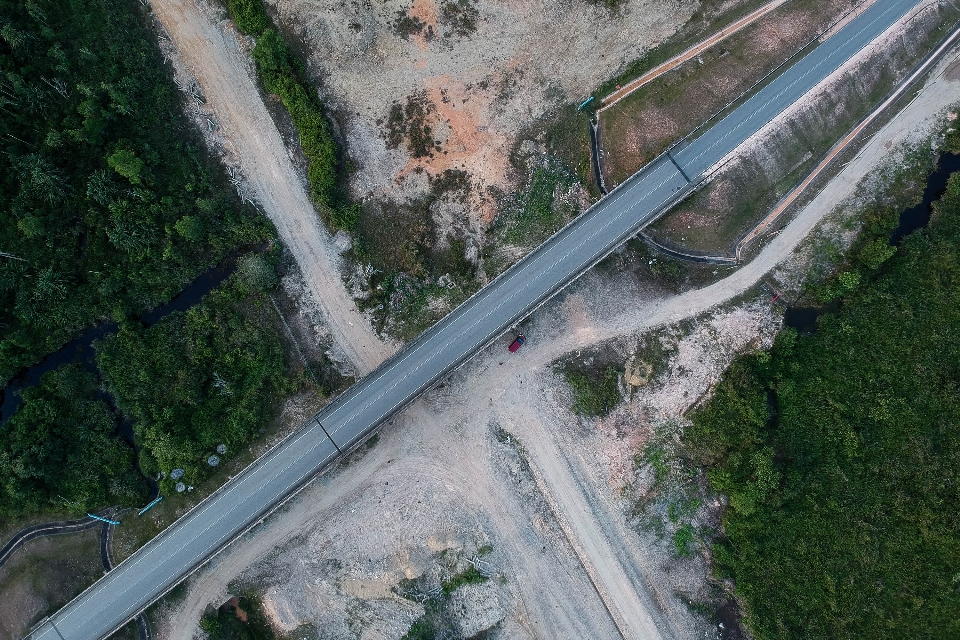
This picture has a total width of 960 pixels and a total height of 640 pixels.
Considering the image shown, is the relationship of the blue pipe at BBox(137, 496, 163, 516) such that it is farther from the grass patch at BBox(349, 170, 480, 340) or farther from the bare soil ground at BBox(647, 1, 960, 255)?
the bare soil ground at BBox(647, 1, 960, 255)

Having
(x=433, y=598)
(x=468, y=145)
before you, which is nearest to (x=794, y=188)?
(x=468, y=145)

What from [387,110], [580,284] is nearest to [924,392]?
[580,284]

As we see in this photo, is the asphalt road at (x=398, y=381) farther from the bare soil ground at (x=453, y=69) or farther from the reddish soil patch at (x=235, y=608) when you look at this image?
the bare soil ground at (x=453, y=69)

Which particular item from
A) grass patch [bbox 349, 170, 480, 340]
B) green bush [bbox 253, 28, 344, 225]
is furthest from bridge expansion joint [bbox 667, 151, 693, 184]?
green bush [bbox 253, 28, 344, 225]

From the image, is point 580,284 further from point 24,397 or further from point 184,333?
point 24,397

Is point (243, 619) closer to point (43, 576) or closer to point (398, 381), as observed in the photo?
point (43, 576)

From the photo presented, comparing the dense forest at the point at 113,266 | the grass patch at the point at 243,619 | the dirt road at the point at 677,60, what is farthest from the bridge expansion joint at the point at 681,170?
the grass patch at the point at 243,619

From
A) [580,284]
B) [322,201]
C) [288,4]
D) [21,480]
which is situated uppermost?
[288,4]
